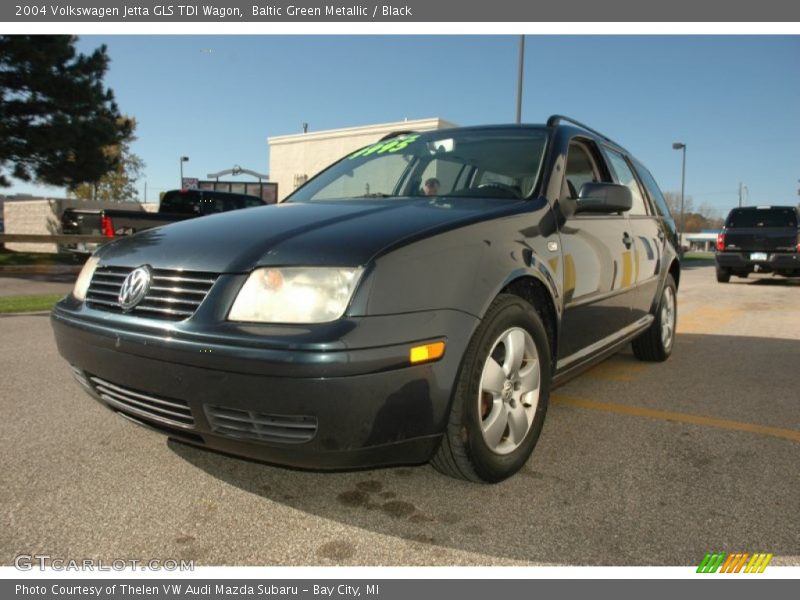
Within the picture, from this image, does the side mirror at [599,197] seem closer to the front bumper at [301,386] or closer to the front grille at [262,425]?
the front bumper at [301,386]

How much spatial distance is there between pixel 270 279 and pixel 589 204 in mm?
1725

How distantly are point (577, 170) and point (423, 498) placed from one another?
2.10 meters

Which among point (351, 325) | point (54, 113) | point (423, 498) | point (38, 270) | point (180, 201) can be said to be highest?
point (54, 113)

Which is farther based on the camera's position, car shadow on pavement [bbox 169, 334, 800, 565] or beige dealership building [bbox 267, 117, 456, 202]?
beige dealership building [bbox 267, 117, 456, 202]

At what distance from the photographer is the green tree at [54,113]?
16000mm

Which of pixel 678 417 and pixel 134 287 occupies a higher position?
pixel 134 287

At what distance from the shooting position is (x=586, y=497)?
7.68ft

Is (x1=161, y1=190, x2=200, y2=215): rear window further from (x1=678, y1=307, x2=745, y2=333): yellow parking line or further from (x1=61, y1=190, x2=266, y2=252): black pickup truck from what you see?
(x1=678, y1=307, x2=745, y2=333): yellow parking line

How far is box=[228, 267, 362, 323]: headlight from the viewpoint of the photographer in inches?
76.1

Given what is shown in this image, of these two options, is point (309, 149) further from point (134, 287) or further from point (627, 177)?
point (134, 287)

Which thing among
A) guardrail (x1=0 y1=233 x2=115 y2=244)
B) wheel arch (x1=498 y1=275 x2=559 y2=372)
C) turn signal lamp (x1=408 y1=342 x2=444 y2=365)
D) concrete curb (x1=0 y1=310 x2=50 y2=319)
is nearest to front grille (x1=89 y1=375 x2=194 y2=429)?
turn signal lamp (x1=408 y1=342 x2=444 y2=365)

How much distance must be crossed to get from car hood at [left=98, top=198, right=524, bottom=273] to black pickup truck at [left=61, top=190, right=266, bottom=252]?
6793 mm

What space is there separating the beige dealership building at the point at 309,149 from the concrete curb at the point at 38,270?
15.7 m

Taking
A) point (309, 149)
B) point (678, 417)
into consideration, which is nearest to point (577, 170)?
point (678, 417)
